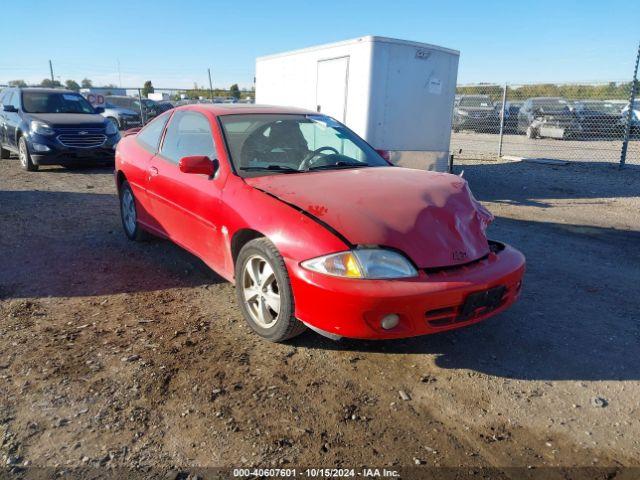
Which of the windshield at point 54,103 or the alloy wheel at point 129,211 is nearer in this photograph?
the alloy wheel at point 129,211

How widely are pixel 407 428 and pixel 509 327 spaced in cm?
143

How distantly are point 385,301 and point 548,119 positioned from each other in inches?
710

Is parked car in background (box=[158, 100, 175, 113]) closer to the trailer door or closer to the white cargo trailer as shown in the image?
the white cargo trailer

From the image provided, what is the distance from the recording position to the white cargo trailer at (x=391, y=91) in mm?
7918

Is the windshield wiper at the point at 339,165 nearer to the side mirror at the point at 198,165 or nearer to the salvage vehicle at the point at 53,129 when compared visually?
the side mirror at the point at 198,165

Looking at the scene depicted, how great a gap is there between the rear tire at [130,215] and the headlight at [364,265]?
300 cm

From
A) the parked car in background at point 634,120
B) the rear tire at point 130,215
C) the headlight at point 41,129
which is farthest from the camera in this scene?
the parked car in background at point 634,120

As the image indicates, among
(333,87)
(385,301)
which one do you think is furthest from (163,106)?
(385,301)

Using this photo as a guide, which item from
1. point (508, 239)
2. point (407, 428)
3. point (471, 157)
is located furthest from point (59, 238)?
point (471, 157)

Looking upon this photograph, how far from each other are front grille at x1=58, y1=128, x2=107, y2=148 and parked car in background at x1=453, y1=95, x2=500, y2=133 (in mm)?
14912

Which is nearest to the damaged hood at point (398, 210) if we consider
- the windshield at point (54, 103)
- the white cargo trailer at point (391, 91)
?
the white cargo trailer at point (391, 91)

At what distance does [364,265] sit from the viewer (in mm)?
2697

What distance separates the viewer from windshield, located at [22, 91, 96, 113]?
421 inches

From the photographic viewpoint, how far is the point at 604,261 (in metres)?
5.00
